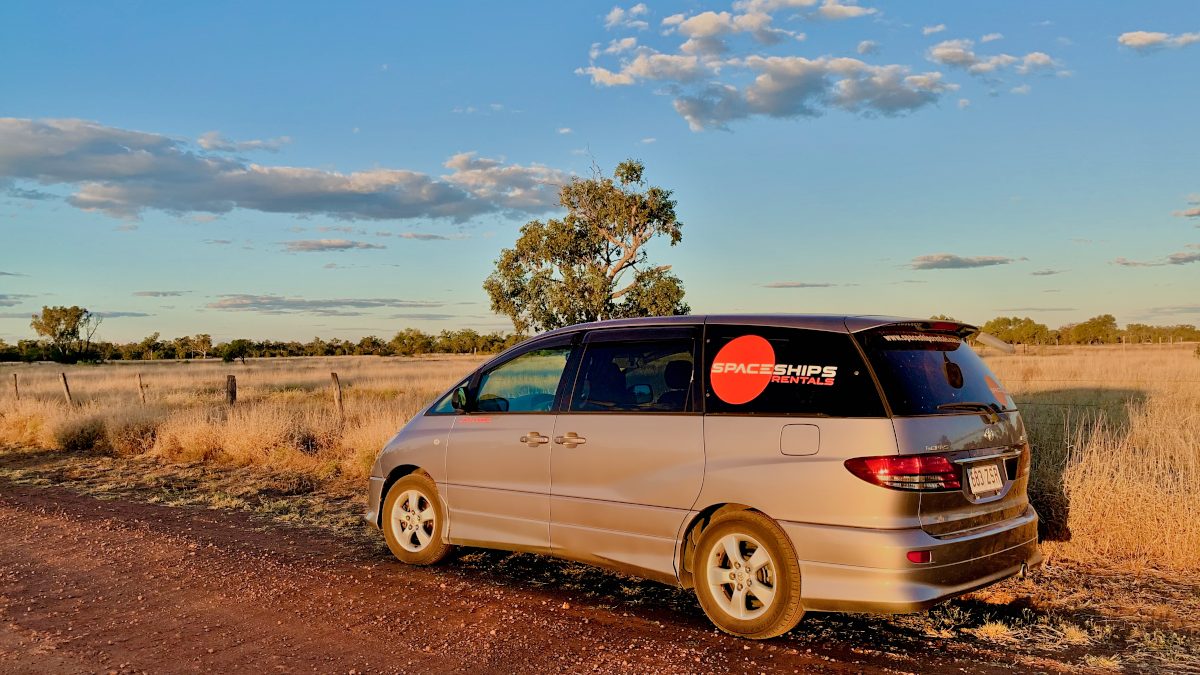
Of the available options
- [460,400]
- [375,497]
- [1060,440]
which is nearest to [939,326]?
[460,400]

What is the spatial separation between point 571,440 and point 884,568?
7.28ft

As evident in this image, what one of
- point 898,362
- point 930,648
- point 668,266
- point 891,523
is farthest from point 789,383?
point 668,266

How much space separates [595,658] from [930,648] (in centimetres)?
187

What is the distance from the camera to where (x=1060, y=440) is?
9.96m

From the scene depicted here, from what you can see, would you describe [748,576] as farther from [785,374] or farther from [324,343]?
[324,343]

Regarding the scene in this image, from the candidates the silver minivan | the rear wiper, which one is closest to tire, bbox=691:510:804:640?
the silver minivan

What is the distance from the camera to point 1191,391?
17.5 metres

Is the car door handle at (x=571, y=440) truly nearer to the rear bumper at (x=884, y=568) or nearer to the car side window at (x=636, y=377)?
the car side window at (x=636, y=377)

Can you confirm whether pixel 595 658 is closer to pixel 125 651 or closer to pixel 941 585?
pixel 941 585

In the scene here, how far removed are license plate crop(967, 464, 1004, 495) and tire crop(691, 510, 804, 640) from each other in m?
1.07

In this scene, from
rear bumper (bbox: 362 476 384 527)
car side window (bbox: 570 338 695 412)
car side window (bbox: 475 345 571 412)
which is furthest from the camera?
rear bumper (bbox: 362 476 384 527)

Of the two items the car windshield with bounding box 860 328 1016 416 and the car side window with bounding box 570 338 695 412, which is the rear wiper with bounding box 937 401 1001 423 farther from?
the car side window with bounding box 570 338 695 412

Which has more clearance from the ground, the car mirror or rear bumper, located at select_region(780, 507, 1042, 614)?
the car mirror

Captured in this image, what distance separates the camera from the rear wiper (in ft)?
15.4
